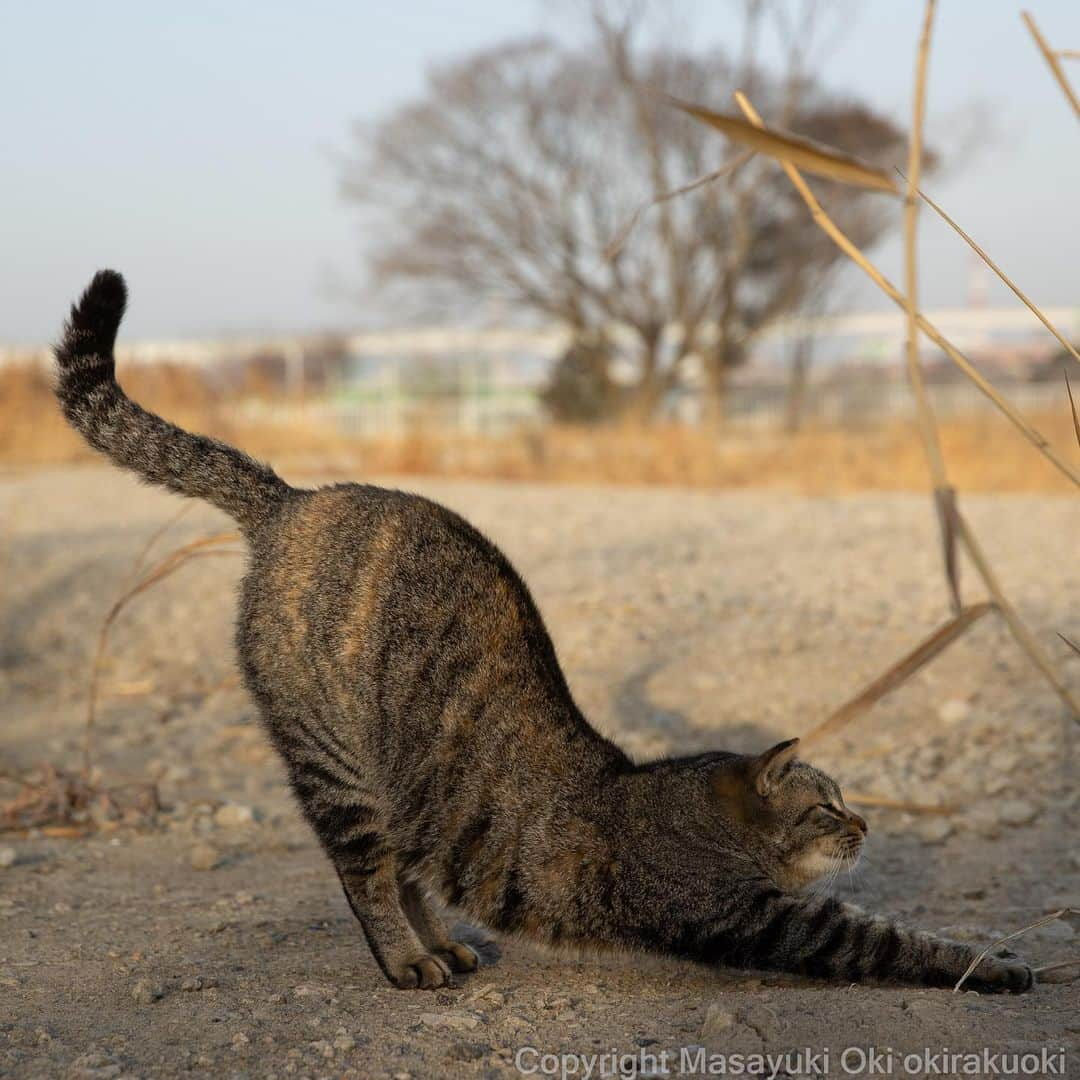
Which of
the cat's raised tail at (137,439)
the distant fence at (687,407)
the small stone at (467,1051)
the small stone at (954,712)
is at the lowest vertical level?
the small stone at (467,1051)

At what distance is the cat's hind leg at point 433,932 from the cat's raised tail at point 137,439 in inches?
36.3

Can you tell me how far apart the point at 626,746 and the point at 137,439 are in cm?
200

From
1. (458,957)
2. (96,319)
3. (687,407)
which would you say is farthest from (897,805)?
(687,407)

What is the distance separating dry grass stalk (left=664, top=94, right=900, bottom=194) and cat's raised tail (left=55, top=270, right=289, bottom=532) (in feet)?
5.80

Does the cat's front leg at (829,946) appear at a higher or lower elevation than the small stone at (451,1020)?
higher

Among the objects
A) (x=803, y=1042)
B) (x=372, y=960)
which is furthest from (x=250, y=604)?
(x=803, y=1042)

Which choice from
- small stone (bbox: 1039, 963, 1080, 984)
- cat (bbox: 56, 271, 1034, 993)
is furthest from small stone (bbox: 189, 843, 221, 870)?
small stone (bbox: 1039, 963, 1080, 984)

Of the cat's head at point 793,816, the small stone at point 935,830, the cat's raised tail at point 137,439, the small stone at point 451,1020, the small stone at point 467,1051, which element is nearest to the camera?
the small stone at point 467,1051

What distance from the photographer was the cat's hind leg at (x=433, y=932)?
9.48 feet

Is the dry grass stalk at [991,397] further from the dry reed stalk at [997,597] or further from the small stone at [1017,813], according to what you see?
the small stone at [1017,813]

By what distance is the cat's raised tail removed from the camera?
3.04 meters

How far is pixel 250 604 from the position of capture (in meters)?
2.94

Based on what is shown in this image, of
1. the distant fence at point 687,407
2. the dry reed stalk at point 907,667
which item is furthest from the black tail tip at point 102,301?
the distant fence at point 687,407

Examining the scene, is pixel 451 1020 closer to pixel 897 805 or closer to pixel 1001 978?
pixel 1001 978
